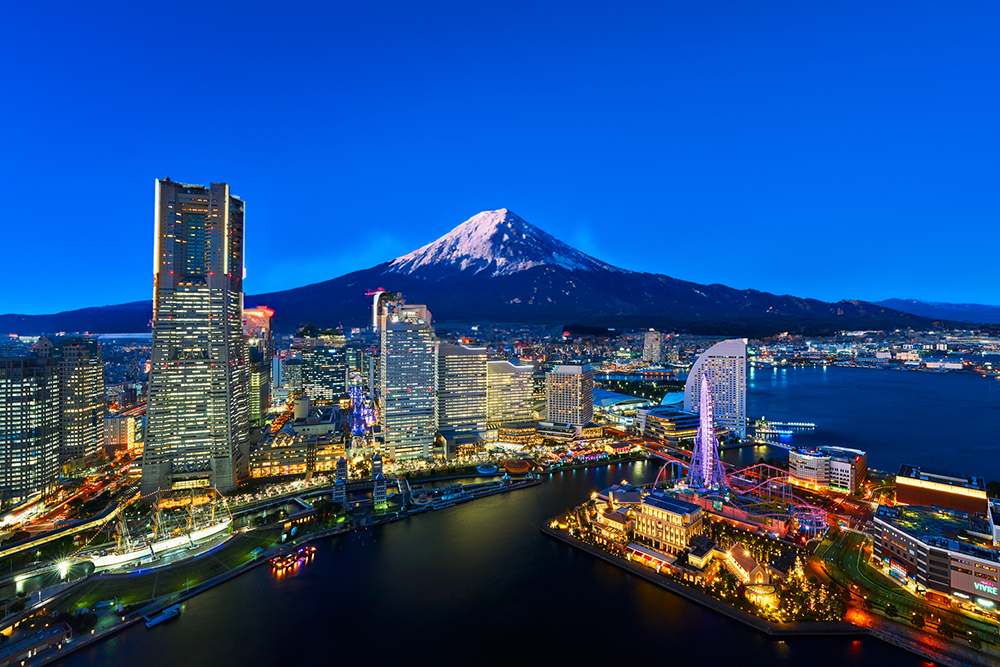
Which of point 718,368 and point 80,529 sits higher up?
point 718,368

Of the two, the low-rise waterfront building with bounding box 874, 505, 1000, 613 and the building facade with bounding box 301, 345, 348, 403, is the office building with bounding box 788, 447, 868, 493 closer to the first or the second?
the low-rise waterfront building with bounding box 874, 505, 1000, 613

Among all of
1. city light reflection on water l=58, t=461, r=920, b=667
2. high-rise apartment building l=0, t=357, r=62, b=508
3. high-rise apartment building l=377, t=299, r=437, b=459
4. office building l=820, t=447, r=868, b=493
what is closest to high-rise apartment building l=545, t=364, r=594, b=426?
high-rise apartment building l=377, t=299, r=437, b=459

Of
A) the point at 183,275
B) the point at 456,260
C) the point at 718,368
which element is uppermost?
the point at 456,260

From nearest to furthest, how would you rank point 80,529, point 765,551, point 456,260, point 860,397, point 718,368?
point 765,551, point 80,529, point 718,368, point 860,397, point 456,260

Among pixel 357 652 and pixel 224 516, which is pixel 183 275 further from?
pixel 357 652

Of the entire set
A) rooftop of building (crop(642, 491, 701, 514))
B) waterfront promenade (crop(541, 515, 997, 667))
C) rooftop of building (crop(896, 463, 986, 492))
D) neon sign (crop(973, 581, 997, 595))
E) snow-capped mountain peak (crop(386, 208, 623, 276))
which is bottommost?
Result: waterfront promenade (crop(541, 515, 997, 667))

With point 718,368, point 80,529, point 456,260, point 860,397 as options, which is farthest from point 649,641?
point 456,260
